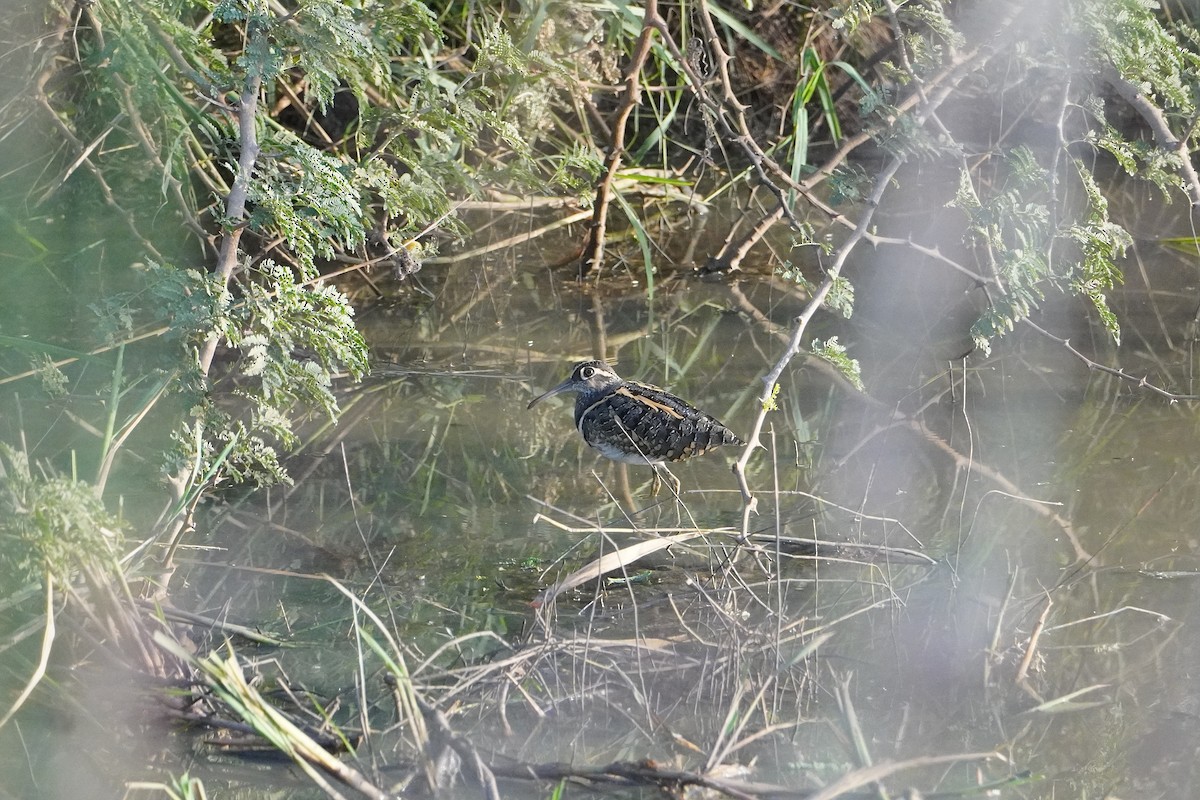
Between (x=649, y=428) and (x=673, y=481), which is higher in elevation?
(x=649, y=428)

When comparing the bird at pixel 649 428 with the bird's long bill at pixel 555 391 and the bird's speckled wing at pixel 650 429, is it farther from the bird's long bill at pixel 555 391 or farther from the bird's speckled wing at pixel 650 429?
the bird's long bill at pixel 555 391

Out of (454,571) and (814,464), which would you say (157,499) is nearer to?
(454,571)

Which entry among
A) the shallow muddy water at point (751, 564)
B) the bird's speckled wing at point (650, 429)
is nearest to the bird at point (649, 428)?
the bird's speckled wing at point (650, 429)

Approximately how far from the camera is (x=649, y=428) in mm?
Result: 3816

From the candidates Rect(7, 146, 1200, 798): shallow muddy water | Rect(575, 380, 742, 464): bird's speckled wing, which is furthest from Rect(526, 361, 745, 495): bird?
Rect(7, 146, 1200, 798): shallow muddy water

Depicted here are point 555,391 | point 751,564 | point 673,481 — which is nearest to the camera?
point 751,564

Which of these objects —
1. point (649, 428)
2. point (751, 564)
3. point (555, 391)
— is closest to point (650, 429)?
point (649, 428)

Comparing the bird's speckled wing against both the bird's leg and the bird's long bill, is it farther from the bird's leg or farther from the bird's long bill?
the bird's long bill

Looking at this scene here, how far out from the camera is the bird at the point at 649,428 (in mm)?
3777

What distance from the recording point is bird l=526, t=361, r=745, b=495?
378cm

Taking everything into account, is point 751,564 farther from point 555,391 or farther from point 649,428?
point 555,391

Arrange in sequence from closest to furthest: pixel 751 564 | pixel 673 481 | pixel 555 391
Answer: pixel 751 564
pixel 673 481
pixel 555 391

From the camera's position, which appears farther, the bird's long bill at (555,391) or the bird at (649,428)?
the bird's long bill at (555,391)

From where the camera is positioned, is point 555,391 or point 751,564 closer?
point 751,564
